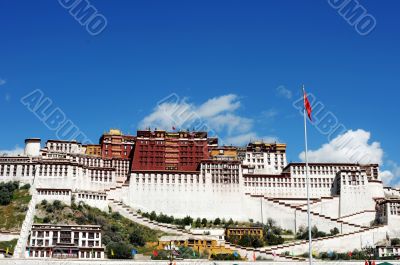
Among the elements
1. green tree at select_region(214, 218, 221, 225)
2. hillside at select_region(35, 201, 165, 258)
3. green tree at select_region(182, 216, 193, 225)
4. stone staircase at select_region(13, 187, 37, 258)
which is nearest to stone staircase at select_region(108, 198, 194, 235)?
hillside at select_region(35, 201, 165, 258)

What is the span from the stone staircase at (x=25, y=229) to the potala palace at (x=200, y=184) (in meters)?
1.44

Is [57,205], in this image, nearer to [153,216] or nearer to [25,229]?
[25,229]

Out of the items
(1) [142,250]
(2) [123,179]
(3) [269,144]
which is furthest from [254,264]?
(3) [269,144]

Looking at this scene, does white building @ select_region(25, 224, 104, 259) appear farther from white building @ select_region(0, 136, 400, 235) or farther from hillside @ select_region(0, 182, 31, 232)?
white building @ select_region(0, 136, 400, 235)

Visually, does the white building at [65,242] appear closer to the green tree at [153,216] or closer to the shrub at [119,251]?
the shrub at [119,251]

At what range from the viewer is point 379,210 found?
347 ft

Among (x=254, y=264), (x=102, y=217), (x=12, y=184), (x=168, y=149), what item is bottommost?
(x=254, y=264)

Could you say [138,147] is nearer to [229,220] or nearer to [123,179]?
[123,179]

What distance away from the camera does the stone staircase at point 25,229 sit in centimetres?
7688

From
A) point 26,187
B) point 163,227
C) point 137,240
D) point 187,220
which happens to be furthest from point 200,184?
point 26,187

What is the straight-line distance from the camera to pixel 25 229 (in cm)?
8306

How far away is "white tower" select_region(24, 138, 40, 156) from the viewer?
4509 inches

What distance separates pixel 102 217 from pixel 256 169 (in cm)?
4253

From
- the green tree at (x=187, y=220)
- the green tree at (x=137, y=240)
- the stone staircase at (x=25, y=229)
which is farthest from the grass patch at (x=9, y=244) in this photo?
the green tree at (x=187, y=220)
